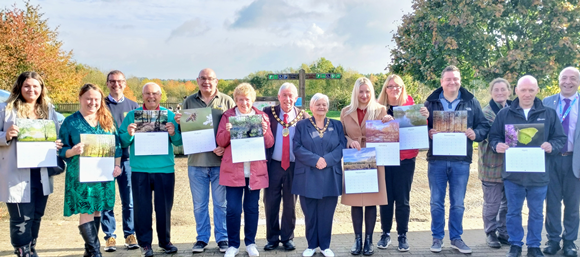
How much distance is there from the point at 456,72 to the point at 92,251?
5.10 m

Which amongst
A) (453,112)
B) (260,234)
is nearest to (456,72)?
(453,112)

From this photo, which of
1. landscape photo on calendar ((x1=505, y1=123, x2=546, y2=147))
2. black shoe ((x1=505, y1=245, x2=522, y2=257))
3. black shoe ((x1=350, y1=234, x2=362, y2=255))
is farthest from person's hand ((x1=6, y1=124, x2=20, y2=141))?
black shoe ((x1=505, y1=245, x2=522, y2=257))

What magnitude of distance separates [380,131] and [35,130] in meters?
4.07

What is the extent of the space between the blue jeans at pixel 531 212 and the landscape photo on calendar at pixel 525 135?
53 cm

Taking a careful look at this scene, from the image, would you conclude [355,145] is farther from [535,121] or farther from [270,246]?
[535,121]

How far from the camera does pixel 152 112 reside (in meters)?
5.16

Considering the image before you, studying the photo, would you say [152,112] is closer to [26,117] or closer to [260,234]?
[26,117]

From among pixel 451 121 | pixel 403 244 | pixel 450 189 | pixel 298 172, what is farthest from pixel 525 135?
pixel 298 172

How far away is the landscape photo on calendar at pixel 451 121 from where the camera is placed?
5277 millimetres

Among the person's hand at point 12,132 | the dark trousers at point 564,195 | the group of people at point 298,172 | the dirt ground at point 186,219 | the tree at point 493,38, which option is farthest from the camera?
the tree at point 493,38

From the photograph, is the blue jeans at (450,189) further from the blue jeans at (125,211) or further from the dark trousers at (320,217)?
the blue jeans at (125,211)

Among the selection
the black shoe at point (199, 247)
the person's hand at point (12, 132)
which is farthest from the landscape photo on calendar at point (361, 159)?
the person's hand at point (12, 132)

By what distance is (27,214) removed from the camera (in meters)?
4.73

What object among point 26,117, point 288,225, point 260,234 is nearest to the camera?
point 26,117
